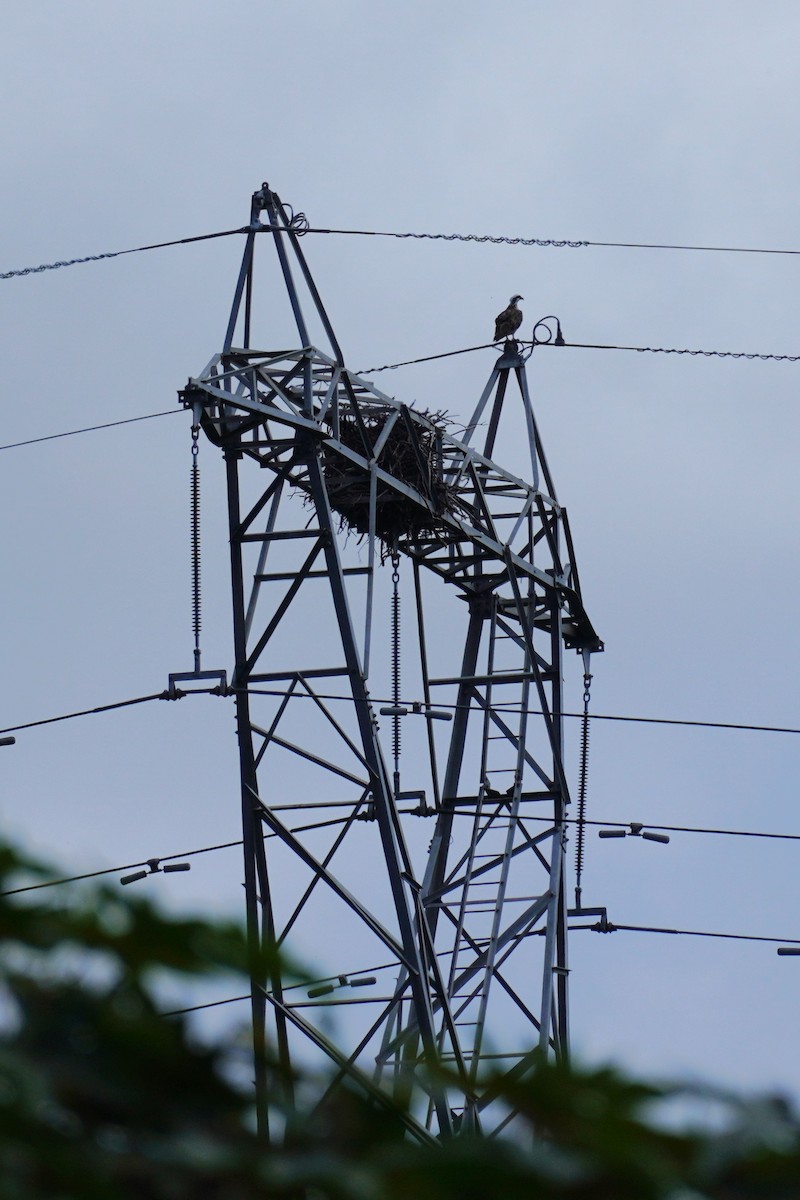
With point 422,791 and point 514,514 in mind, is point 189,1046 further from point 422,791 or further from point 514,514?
point 514,514

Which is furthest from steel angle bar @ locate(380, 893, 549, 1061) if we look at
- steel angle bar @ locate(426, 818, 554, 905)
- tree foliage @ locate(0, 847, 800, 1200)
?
tree foliage @ locate(0, 847, 800, 1200)

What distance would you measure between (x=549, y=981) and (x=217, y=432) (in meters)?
5.24

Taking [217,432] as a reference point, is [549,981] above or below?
below

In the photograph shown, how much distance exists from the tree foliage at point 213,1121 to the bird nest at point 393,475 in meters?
13.2

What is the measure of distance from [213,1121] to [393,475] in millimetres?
14539

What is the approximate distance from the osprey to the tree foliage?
17106 mm

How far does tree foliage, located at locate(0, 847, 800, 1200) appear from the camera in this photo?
1.70 metres

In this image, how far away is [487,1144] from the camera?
68.5 inches

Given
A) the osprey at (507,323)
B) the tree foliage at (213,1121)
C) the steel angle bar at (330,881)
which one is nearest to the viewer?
the tree foliage at (213,1121)

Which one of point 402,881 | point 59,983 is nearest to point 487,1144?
point 59,983

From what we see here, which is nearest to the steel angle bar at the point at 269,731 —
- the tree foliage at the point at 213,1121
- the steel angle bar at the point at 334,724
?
the steel angle bar at the point at 334,724

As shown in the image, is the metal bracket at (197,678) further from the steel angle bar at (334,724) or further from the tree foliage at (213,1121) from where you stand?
the tree foliage at (213,1121)

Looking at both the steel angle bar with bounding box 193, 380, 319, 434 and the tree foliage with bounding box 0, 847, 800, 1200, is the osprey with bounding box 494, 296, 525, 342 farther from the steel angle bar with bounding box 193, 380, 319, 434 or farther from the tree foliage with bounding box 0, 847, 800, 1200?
the tree foliage with bounding box 0, 847, 800, 1200

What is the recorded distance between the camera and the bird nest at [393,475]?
15359 mm
